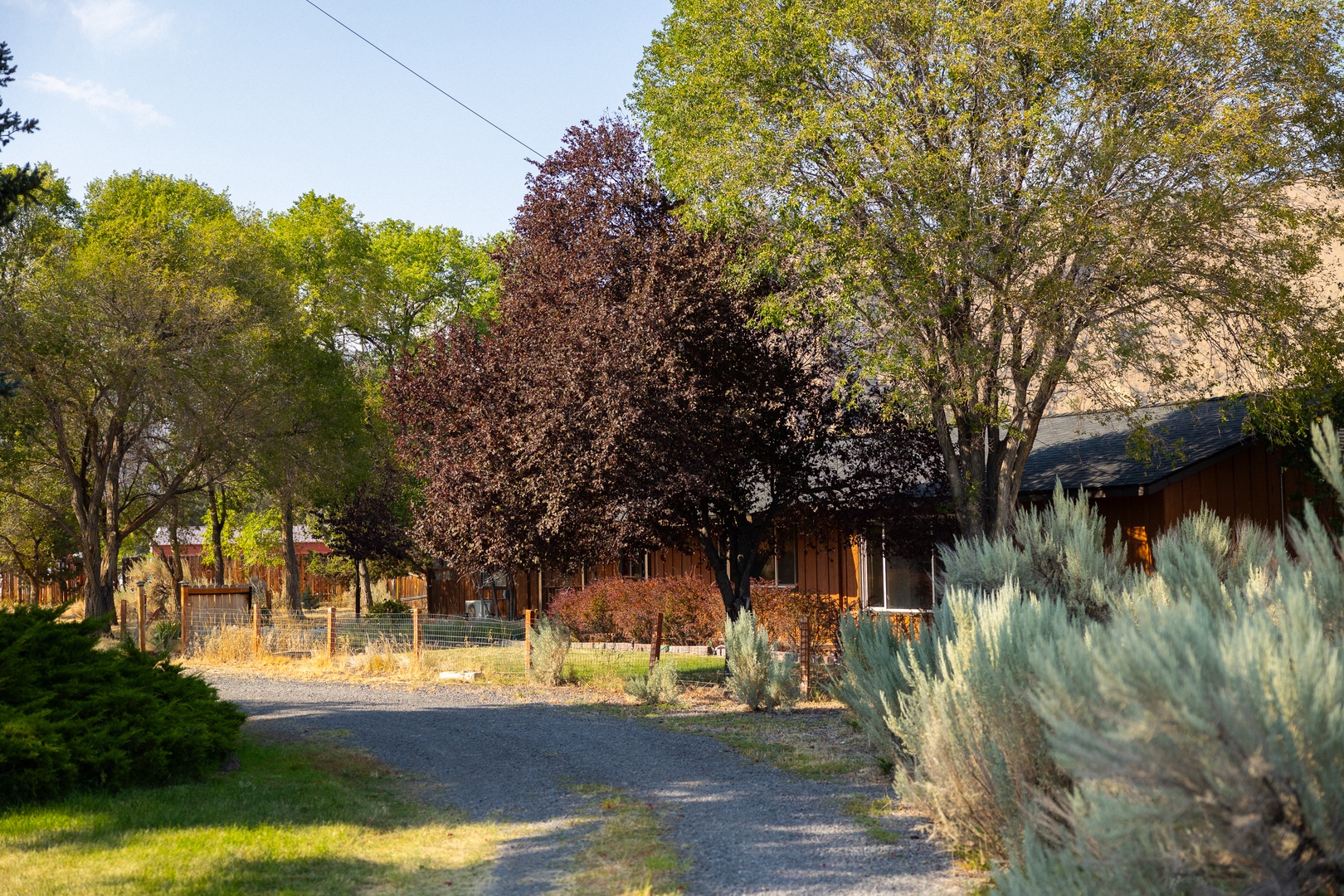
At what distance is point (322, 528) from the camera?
3306 centimetres

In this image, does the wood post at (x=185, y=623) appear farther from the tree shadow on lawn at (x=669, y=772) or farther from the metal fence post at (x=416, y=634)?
the tree shadow on lawn at (x=669, y=772)

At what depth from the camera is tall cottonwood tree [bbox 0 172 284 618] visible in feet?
68.9

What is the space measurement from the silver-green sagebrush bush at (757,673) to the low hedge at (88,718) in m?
5.76

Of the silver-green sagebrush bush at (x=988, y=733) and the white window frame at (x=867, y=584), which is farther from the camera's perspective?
the white window frame at (x=867, y=584)

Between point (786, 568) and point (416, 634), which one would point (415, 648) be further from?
point (786, 568)

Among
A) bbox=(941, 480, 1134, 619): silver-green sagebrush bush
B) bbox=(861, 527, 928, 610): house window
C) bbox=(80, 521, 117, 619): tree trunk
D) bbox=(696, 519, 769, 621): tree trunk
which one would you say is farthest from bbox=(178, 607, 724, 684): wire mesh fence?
bbox=(941, 480, 1134, 619): silver-green sagebrush bush

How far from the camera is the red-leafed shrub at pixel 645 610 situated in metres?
20.7

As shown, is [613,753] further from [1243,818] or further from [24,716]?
[1243,818]

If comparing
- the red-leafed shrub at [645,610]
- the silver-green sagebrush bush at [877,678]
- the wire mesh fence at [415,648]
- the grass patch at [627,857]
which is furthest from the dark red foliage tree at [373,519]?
the grass patch at [627,857]

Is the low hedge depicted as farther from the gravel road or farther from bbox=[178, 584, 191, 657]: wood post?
bbox=[178, 584, 191, 657]: wood post

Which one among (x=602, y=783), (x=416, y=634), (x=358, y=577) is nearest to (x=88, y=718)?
(x=602, y=783)

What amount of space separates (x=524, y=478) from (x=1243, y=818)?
11.3m

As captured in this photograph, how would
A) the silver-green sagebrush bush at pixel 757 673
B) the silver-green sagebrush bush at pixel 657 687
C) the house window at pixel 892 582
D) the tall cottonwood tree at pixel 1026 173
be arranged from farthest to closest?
1. the house window at pixel 892 582
2. the silver-green sagebrush bush at pixel 657 687
3. the silver-green sagebrush bush at pixel 757 673
4. the tall cottonwood tree at pixel 1026 173

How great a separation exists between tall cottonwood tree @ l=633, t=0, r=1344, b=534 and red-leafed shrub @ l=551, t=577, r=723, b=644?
7692 mm
